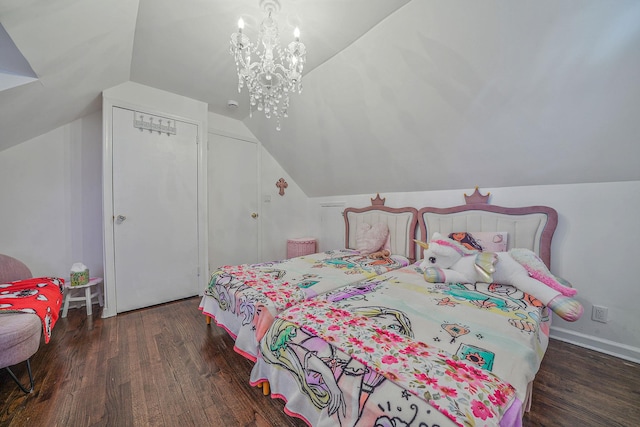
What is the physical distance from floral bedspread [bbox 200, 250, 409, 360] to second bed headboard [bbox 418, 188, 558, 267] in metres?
0.66

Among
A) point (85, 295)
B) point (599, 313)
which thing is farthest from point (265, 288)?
point (599, 313)

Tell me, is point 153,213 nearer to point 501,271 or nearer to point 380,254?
point 380,254

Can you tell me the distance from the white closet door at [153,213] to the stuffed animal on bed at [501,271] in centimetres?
271

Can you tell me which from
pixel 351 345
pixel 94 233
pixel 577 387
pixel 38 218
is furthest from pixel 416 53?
pixel 38 218

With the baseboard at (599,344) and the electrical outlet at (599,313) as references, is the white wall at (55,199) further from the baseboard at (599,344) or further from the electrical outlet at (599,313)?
the electrical outlet at (599,313)

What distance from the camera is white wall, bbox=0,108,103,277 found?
2.32m

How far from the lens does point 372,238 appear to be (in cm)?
302

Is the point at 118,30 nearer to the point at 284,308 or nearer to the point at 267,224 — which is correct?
the point at 284,308

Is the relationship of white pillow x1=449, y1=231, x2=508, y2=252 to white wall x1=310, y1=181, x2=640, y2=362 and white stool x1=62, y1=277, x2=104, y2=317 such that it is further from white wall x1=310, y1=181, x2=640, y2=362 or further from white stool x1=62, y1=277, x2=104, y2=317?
white stool x1=62, y1=277, x2=104, y2=317

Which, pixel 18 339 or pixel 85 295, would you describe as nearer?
pixel 18 339

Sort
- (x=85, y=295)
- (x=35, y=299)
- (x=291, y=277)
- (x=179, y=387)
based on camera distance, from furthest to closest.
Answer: (x=85, y=295) → (x=291, y=277) → (x=35, y=299) → (x=179, y=387)

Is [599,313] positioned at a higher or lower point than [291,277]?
lower

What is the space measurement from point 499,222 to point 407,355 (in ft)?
6.57

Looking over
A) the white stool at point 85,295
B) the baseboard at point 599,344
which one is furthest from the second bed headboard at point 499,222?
the white stool at point 85,295
